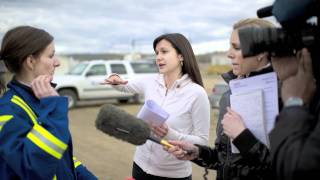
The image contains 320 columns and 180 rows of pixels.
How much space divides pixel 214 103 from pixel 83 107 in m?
5.40

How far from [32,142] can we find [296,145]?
1.25 metres

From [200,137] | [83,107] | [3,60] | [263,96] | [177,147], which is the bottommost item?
[83,107]

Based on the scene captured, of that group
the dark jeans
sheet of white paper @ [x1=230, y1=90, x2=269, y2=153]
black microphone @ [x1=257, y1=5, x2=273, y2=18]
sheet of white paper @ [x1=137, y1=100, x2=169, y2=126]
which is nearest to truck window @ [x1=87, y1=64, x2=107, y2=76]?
the dark jeans

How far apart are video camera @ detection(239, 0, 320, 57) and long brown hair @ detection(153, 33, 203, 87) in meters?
1.92

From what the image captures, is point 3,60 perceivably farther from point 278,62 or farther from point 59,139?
point 278,62

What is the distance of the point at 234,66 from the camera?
2502 mm

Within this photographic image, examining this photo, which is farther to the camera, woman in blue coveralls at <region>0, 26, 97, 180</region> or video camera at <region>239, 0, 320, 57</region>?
woman in blue coveralls at <region>0, 26, 97, 180</region>

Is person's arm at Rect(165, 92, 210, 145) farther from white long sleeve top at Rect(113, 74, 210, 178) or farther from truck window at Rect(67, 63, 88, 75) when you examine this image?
truck window at Rect(67, 63, 88, 75)

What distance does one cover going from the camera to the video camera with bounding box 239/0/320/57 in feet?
5.00

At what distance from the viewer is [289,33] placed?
5.10ft

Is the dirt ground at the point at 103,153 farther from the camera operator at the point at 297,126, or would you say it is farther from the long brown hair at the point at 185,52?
the camera operator at the point at 297,126

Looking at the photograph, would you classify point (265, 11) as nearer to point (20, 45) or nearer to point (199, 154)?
point (199, 154)

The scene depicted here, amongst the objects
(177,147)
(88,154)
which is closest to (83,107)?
(88,154)

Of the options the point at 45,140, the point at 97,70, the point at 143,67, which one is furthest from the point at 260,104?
the point at 143,67
